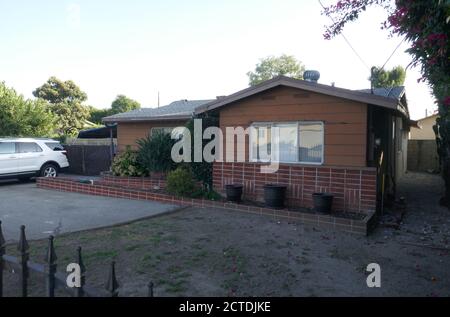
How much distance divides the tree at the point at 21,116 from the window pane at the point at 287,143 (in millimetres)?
15198

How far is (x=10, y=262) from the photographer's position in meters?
3.12

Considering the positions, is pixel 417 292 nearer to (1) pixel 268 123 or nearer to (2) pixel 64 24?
(1) pixel 268 123

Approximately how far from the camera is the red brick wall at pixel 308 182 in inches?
295

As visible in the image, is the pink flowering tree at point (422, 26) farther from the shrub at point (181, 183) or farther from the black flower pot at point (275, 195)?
the shrub at point (181, 183)

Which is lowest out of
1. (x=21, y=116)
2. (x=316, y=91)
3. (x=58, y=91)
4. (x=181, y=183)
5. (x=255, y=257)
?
(x=255, y=257)

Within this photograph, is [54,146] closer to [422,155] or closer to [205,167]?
[205,167]

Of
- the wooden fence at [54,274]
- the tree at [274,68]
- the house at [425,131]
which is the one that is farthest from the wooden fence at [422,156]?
the tree at [274,68]

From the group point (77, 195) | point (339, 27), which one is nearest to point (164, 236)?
point (339, 27)

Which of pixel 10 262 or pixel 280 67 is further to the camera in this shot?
pixel 280 67

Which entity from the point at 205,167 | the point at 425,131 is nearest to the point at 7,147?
the point at 205,167

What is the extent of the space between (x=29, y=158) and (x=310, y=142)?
10590mm

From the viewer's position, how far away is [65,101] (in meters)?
35.2

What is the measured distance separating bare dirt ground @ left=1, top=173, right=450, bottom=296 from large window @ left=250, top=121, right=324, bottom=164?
1.78 metres
